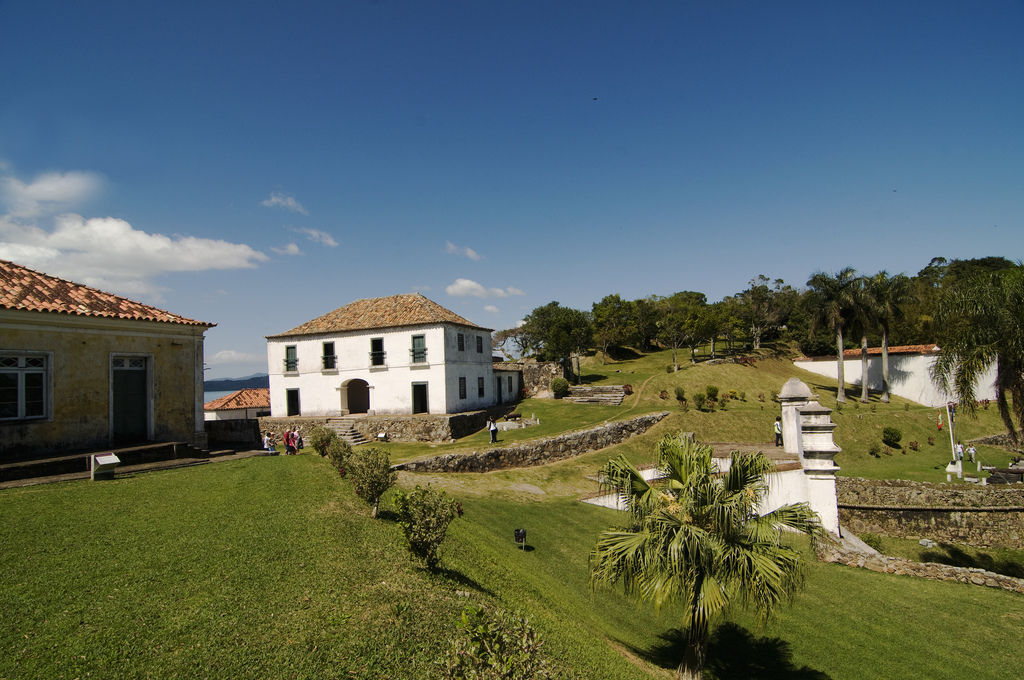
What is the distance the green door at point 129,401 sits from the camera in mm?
14328

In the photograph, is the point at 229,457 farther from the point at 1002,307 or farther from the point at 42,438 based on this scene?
the point at 1002,307

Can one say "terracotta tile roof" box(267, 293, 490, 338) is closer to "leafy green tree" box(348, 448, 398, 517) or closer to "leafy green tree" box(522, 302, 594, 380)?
"leafy green tree" box(522, 302, 594, 380)

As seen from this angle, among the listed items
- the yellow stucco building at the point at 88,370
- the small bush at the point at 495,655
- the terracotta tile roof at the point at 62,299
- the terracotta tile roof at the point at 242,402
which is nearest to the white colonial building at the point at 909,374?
the small bush at the point at 495,655

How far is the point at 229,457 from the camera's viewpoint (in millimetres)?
15727

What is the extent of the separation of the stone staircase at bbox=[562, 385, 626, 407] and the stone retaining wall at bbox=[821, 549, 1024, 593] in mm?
21874

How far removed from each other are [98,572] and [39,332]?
33.4 ft

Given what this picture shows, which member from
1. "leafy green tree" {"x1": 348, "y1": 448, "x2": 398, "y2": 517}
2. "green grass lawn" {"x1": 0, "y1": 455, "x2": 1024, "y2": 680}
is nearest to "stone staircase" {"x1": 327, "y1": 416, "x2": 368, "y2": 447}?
"green grass lawn" {"x1": 0, "y1": 455, "x2": 1024, "y2": 680}

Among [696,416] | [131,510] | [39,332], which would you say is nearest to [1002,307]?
[696,416]

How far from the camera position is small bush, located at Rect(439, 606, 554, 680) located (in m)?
3.88

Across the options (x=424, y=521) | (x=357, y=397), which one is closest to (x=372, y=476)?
(x=424, y=521)

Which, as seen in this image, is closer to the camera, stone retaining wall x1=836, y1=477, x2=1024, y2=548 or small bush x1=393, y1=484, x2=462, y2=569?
small bush x1=393, y1=484, x2=462, y2=569

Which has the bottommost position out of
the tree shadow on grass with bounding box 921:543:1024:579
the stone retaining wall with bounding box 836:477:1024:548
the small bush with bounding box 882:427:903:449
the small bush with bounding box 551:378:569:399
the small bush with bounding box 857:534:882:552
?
the tree shadow on grass with bounding box 921:543:1024:579

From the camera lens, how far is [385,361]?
29953 mm

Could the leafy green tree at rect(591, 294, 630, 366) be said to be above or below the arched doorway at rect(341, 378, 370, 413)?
above
